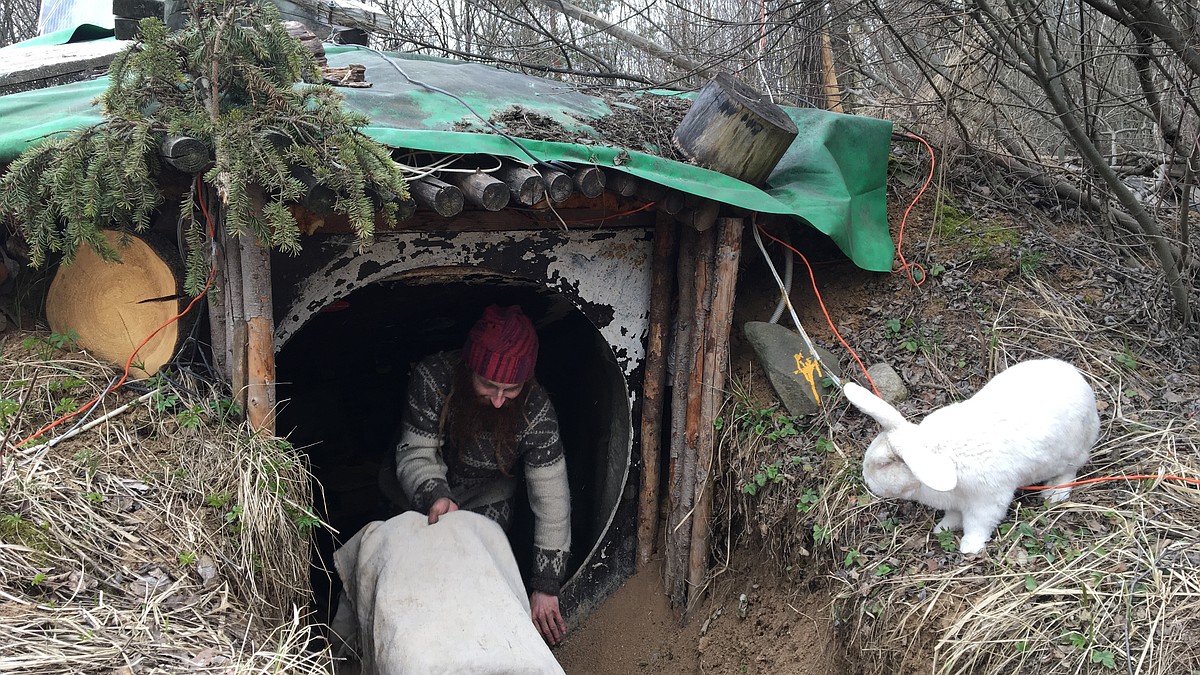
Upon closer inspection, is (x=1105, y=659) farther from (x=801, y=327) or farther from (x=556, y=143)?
(x=556, y=143)

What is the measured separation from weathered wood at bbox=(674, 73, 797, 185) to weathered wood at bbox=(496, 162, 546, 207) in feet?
3.48

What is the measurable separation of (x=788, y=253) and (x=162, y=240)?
3137 millimetres

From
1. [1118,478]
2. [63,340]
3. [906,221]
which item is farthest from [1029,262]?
[63,340]

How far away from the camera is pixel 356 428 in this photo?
691cm

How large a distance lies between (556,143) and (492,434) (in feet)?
5.52

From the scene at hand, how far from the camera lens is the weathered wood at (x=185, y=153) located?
2.91 m

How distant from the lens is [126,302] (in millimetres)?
3730

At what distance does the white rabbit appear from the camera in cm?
341

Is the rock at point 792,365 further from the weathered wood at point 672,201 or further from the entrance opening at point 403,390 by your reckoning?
the weathered wood at point 672,201

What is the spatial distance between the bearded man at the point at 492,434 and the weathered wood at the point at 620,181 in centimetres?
84

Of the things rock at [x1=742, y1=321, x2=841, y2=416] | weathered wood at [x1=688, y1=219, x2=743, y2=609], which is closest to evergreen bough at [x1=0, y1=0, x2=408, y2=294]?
weathered wood at [x1=688, y1=219, x2=743, y2=609]

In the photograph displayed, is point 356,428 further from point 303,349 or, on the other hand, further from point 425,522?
point 425,522

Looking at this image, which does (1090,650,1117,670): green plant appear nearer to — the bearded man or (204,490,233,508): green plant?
the bearded man

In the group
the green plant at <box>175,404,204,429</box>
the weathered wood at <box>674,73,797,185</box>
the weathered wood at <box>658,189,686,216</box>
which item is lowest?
the green plant at <box>175,404,204,429</box>
